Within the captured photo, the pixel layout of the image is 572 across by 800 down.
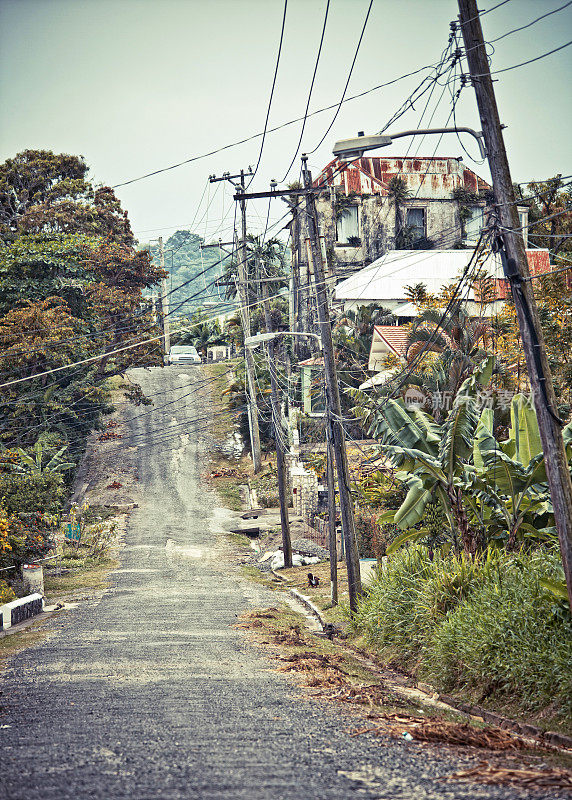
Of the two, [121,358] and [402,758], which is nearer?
[402,758]

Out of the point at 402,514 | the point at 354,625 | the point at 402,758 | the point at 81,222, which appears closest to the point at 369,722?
the point at 402,758

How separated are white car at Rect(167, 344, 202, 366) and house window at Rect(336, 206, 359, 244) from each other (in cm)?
2026

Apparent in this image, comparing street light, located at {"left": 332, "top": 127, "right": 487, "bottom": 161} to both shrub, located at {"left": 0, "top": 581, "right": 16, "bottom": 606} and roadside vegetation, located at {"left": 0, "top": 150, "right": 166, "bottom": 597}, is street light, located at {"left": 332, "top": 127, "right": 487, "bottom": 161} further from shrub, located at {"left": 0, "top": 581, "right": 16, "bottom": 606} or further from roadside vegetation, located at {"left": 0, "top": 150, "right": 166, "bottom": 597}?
roadside vegetation, located at {"left": 0, "top": 150, "right": 166, "bottom": 597}

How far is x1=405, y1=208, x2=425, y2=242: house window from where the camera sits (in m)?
60.9

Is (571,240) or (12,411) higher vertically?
(571,240)

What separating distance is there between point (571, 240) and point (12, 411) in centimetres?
2958

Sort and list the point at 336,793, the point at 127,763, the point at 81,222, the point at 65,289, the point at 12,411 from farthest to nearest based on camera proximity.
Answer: the point at 81,222 → the point at 65,289 → the point at 12,411 → the point at 127,763 → the point at 336,793

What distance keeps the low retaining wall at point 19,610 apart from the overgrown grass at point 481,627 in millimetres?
10209

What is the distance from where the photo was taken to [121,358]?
45.5 metres

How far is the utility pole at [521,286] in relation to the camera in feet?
34.4

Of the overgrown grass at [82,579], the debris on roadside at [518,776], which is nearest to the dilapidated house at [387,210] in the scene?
the overgrown grass at [82,579]

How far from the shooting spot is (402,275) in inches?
1941

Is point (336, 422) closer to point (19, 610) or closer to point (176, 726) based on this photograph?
point (19, 610)

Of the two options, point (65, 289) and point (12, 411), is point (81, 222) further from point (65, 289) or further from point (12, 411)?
point (12, 411)
